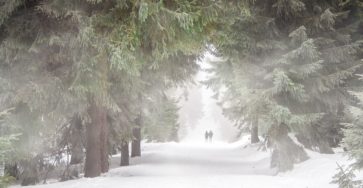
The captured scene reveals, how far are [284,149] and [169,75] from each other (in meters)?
4.64

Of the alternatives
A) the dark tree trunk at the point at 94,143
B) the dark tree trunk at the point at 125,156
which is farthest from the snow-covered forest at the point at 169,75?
the dark tree trunk at the point at 125,156

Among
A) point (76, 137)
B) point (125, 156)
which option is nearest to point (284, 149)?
point (76, 137)

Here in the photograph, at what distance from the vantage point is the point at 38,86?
32.6 feet

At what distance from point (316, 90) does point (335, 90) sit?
1.20 m

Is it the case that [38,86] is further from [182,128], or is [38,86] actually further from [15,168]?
[182,128]

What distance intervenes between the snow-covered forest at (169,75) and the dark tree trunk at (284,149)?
0.12 feet

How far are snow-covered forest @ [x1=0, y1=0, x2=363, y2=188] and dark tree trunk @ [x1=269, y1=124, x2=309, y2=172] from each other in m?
0.04

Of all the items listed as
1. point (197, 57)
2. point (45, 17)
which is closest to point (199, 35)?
point (45, 17)

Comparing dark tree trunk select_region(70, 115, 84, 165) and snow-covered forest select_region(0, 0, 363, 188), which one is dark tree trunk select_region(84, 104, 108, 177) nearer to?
snow-covered forest select_region(0, 0, 363, 188)

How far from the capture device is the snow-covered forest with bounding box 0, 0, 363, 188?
8477 mm

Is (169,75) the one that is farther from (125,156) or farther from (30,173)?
(125,156)

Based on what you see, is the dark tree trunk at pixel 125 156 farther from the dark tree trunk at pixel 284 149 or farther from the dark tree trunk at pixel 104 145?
the dark tree trunk at pixel 284 149

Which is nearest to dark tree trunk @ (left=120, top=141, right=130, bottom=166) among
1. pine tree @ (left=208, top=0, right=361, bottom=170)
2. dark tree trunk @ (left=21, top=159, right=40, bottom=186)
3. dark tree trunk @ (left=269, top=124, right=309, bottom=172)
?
dark tree trunk @ (left=21, top=159, right=40, bottom=186)

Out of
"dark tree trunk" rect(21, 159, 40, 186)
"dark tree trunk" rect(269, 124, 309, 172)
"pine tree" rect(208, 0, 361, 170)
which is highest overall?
"pine tree" rect(208, 0, 361, 170)
